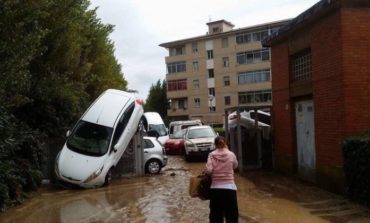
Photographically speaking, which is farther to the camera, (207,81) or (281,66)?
(207,81)

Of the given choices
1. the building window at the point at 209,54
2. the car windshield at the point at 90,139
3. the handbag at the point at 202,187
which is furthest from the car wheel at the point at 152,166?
the building window at the point at 209,54

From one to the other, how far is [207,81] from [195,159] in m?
46.4

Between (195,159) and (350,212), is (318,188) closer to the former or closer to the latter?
(350,212)

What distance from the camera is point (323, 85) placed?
13.0 metres

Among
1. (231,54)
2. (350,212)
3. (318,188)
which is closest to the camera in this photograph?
(350,212)

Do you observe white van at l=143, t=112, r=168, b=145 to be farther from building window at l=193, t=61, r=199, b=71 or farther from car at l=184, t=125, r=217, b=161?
building window at l=193, t=61, r=199, b=71

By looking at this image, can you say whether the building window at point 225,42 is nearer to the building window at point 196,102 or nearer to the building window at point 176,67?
the building window at point 176,67

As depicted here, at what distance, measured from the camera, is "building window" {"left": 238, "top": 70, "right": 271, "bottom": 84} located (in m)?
62.9

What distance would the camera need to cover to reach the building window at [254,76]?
206 feet

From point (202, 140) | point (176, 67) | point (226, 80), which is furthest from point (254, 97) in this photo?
point (202, 140)

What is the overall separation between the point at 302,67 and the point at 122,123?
6244 millimetres

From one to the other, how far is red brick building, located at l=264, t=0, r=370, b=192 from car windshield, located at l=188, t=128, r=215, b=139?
785cm

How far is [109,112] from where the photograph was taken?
1681 cm

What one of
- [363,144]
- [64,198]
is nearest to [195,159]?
[64,198]
